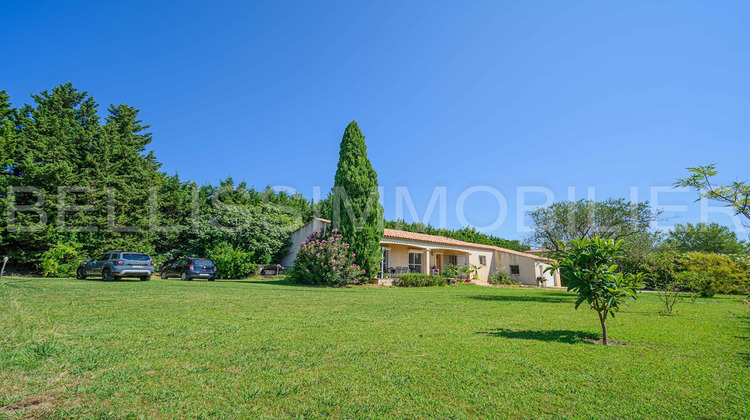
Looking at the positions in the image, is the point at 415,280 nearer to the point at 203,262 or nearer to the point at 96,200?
the point at 203,262

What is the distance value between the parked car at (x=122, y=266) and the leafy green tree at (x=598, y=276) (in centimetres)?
1882

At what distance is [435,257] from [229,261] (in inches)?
625

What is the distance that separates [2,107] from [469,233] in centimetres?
4103

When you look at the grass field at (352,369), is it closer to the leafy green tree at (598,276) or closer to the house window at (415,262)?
the leafy green tree at (598,276)

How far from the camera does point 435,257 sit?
2769 centimetres

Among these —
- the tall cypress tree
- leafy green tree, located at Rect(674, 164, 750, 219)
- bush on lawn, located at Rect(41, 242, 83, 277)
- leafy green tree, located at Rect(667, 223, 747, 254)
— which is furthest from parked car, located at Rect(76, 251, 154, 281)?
leafy green tree, located at Rect(667, 223, 747, 254)

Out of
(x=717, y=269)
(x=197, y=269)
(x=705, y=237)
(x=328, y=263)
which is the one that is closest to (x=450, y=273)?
(x=328, y=263)

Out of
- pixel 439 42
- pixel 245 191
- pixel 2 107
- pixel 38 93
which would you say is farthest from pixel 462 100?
pixel 38 93

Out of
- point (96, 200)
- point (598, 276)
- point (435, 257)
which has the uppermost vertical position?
point (96, 200)

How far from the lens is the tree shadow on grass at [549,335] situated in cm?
523

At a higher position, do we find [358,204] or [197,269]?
[358,204]

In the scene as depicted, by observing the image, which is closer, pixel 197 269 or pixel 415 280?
pixel 415 280

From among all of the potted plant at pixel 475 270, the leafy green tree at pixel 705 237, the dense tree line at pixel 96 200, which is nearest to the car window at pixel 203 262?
the dense tree line at pixel 96 200

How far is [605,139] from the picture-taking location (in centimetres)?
1353
